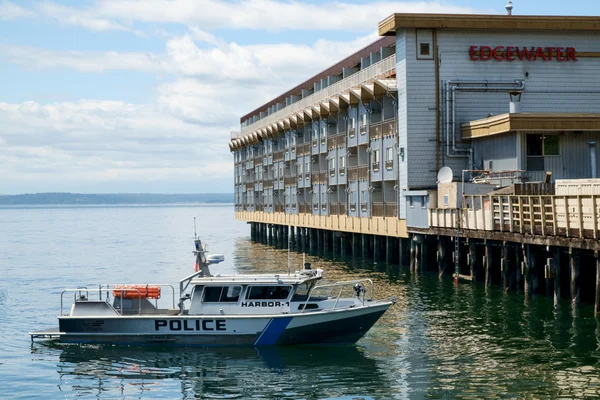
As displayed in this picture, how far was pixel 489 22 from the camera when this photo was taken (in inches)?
2411

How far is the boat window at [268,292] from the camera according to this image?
33.3 m

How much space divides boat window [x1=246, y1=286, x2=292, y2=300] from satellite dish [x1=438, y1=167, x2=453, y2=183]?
2463cm

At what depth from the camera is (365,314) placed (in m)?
33.1

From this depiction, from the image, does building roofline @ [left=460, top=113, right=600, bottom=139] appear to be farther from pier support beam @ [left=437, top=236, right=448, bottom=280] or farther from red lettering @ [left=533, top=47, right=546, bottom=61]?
red lettering @ [left=533, top=47, right=546, bottom=61]

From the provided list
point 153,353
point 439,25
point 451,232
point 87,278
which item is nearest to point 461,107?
point 439,25

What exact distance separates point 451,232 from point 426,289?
3850 millimetres

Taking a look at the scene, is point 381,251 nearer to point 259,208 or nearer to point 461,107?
point 461,107

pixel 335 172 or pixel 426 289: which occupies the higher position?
pixel 335 172

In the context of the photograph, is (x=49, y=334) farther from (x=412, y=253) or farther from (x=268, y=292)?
(x=412, y=253)

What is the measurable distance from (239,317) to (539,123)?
29320 mm

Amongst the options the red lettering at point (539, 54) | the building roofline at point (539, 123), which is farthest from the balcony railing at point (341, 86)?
the building roofline at point (539, 123)

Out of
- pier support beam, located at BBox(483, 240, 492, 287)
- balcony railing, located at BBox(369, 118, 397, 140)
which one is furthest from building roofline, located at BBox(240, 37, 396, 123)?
pier support beam, located at BBox(483, 240, 492, 287)

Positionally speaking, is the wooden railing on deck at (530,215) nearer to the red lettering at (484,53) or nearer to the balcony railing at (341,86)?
the red lettering at (484,53)

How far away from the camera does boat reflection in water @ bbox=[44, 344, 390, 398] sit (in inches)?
1096
